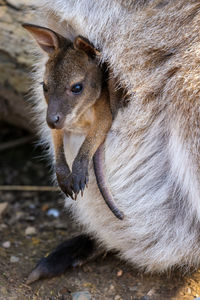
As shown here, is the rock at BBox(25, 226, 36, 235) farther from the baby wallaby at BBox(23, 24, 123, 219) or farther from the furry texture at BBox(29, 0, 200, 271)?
the baby wallaby at BBox(23, 24, 123, 219)

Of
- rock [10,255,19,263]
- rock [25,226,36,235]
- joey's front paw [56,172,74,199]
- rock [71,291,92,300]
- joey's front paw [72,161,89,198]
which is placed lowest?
rock [25,226,36,235]

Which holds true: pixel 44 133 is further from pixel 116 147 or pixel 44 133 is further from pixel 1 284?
pixel 1 284

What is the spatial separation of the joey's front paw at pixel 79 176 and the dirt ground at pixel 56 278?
0.47 metres

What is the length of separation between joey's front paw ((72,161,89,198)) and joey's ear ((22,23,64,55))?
0.41m

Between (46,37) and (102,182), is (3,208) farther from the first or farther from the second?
(46,37)

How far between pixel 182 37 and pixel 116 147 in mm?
447

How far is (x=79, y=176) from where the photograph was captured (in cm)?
178

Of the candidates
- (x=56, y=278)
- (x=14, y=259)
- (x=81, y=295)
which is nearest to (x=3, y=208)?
(x=14, y=259)

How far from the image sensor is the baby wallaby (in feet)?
5.76

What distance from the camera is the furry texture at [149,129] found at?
68.4 inches

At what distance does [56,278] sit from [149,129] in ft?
2.33

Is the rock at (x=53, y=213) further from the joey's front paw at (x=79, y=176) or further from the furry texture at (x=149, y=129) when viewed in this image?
the joey's front paw at (x=79, y=176)

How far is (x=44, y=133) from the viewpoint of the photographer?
221 centimetres

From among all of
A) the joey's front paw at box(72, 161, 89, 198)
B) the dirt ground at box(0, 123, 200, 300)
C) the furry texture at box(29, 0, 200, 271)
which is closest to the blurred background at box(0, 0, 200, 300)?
the dirt ground at box(0, 123, 200, 300)
